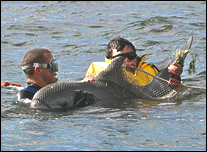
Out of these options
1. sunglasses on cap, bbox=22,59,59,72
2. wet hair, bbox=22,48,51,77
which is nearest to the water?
wet hair, bbox=22,48,51,77

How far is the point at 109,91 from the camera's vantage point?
11.7m

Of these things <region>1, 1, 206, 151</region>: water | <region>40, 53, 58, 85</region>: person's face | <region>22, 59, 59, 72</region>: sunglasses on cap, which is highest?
<region>22, 59, 59, 72</region>: sunglasses on cap

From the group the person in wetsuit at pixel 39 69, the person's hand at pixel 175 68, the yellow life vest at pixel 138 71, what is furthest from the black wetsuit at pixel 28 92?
the person's hand at pixel 175 68

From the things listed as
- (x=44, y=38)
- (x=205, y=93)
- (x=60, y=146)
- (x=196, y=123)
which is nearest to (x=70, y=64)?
(x=44, y=38)

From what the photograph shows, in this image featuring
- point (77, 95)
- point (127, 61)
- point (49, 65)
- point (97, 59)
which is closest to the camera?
point (77, 95)

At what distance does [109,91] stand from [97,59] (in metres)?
6.00

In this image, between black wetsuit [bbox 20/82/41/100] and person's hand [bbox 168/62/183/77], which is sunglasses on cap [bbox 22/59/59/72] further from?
person's hand [bbox 168/62/183/77]

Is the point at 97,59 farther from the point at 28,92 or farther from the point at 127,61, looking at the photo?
the point at 28,92

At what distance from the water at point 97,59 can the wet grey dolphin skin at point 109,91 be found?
0.17 meters

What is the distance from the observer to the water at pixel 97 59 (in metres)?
9.05

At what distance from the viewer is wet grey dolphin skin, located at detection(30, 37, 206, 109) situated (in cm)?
1088

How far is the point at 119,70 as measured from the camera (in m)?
11.7

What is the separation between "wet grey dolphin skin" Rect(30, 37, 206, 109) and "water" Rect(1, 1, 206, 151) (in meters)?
0.17

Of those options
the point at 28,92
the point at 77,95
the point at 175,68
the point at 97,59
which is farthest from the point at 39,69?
the point at 97,59
